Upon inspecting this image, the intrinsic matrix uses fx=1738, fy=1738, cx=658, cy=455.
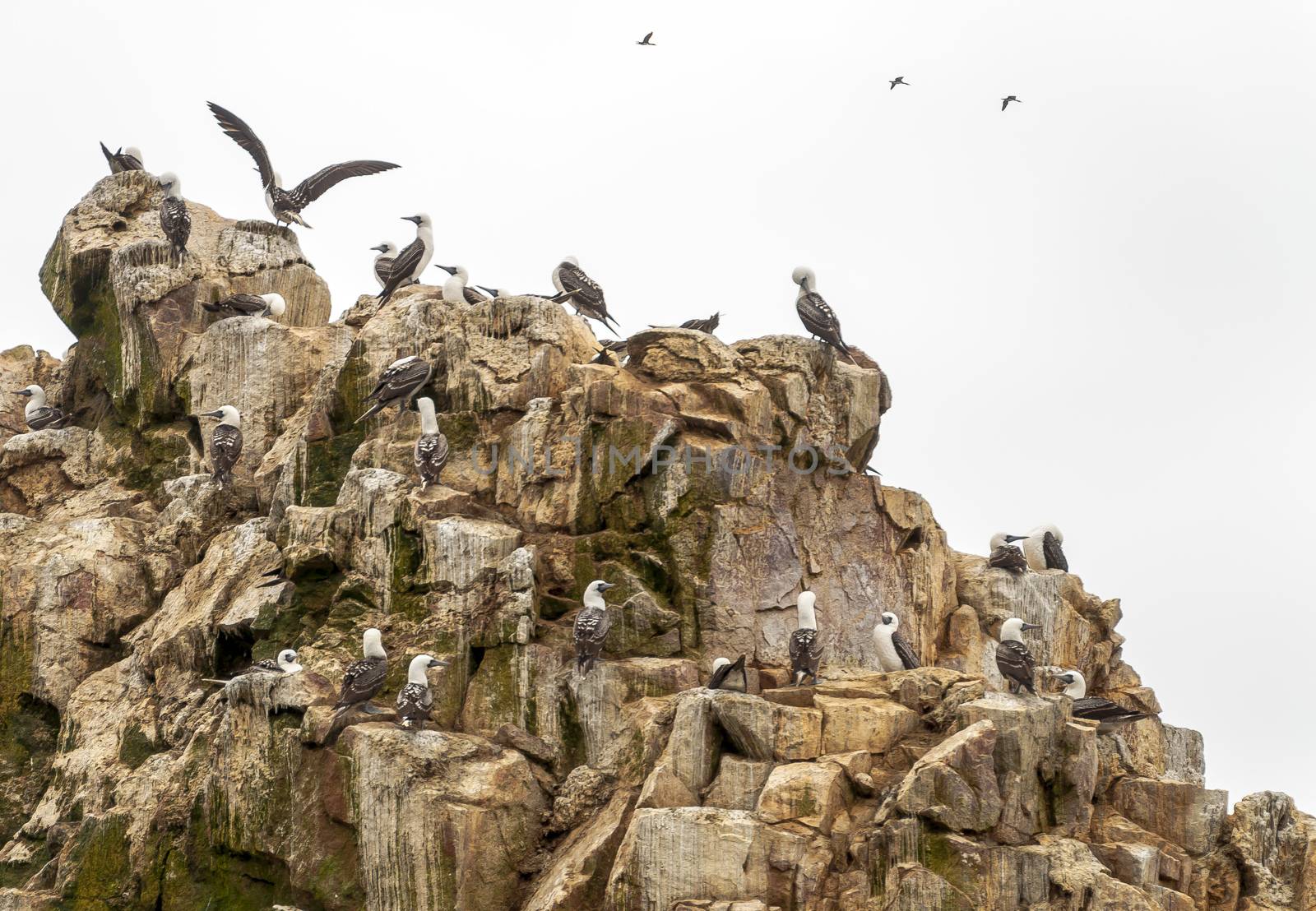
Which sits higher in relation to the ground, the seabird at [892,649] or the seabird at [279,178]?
the seabird at [279,178]

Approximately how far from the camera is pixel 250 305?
101 ft

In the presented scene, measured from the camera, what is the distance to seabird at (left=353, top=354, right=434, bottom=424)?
26.4 m

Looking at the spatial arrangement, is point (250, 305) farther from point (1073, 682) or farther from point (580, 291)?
Result: point (1073, 682)

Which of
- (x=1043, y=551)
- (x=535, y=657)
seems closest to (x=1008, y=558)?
(x=1043, y=551)

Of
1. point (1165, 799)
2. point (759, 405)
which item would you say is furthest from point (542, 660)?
point (1165, 799)

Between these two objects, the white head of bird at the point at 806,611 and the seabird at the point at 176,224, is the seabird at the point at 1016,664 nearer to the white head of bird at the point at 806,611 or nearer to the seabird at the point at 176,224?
the white head of bird at the point at 806,611

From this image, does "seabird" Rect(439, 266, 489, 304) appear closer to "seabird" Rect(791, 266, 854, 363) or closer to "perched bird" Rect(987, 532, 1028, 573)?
"seabird" Rect(791, 266, 854, 363)

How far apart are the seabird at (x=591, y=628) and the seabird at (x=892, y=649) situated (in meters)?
4.06

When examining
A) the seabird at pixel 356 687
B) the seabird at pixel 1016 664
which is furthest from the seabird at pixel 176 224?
the seabird at pixel 1016 664

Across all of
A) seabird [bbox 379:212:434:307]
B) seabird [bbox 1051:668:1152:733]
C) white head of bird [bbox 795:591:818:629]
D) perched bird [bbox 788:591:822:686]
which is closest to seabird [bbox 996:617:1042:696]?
seabird [bbox 1051:668:1152:733]

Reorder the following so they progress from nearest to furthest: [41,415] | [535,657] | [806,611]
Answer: [535,657] → [806,611] → [41,415]

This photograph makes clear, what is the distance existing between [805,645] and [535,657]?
3.67 meters

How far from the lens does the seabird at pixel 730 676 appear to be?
73.9ft

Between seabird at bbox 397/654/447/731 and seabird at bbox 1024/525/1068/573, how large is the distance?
1161 centimetres
